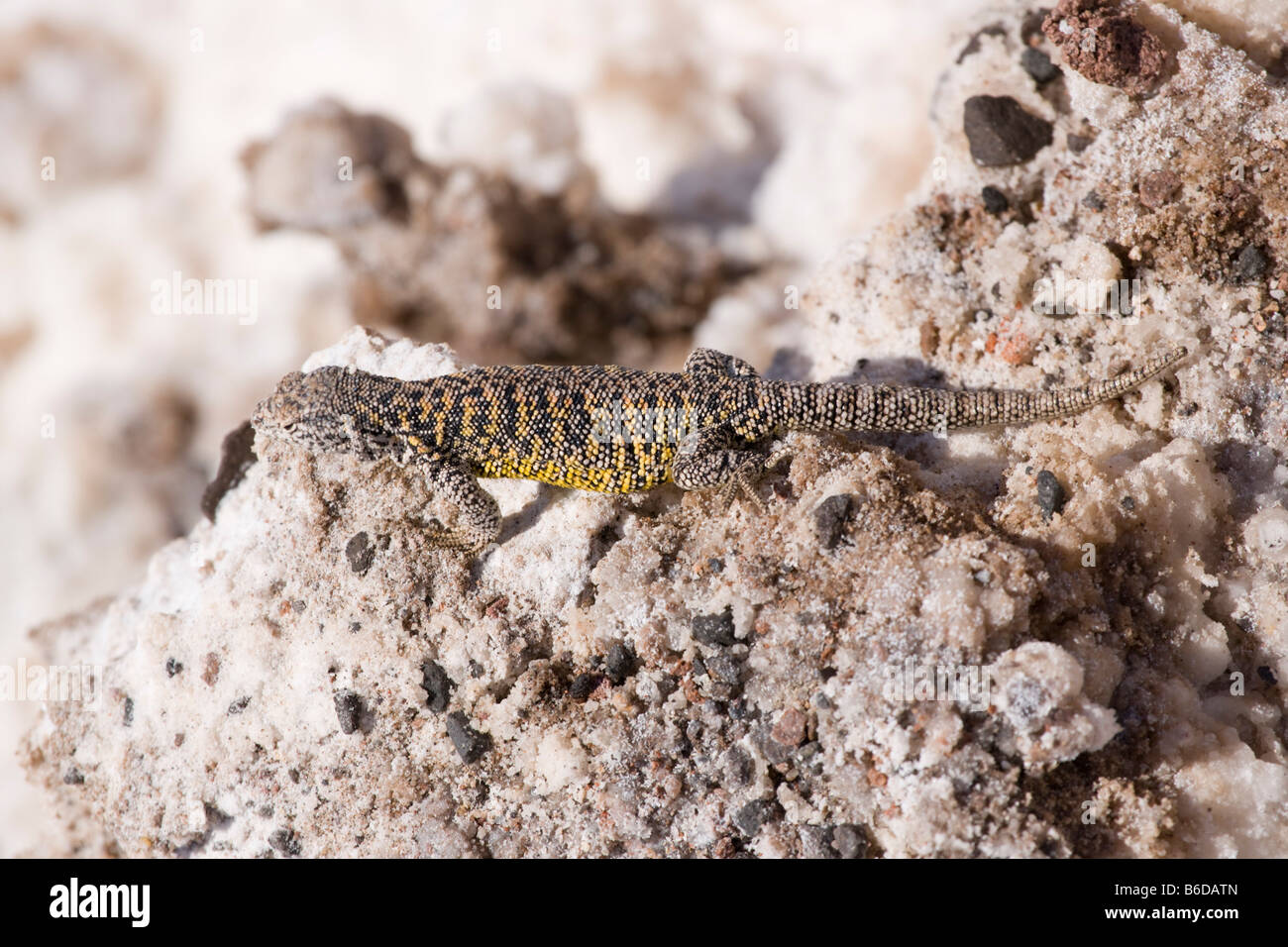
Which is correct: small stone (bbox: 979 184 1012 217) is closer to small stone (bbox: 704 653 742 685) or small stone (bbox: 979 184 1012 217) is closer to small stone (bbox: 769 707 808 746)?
small stone (bbox: 704 653 742 685)

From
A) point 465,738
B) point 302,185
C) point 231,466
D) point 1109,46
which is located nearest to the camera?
point 465,738

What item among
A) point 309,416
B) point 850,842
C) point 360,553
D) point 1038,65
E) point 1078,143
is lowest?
point 850,842

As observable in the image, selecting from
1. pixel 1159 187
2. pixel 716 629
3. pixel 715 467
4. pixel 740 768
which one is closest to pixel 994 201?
pixel 1159 187

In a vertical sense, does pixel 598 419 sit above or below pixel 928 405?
above

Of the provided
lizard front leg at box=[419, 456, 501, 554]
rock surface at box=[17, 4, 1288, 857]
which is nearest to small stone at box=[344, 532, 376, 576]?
rock surface at box=[17, 4, 1288, 857]

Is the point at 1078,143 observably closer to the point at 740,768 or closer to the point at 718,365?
the point at 718,365

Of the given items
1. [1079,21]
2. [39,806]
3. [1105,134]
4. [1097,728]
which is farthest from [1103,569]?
[39,806]

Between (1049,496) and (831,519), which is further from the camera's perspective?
(1049,496)

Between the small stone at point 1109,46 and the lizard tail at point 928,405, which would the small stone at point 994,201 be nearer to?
the small stone at point 1109,46
